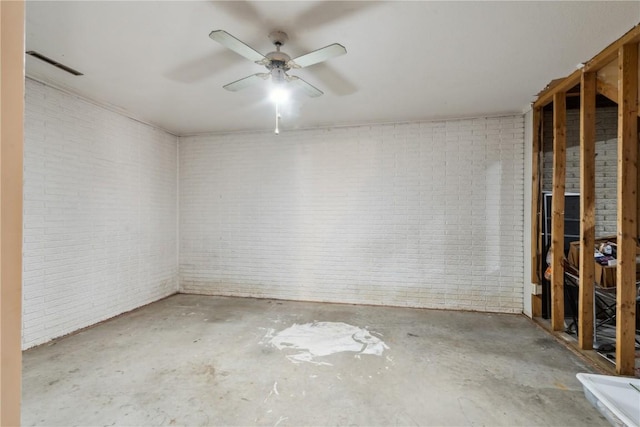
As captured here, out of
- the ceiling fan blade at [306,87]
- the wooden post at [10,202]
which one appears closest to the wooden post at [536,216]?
the ceiling fan blade at [306,87]

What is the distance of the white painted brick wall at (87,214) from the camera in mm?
3076

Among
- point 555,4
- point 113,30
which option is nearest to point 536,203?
point 555,4

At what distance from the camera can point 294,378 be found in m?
2.52

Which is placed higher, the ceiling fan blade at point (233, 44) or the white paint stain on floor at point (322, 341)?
the ceiling fan blade at point (233, 44)

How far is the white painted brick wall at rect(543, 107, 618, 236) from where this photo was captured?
396 cm

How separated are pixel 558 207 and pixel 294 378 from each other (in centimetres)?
334

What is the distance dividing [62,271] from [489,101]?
5.40 meters

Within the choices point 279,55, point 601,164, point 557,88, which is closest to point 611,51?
point 557,88

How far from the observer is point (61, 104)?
3.33m

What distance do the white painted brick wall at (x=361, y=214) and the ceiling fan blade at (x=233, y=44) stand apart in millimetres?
2627

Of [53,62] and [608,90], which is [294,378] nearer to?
[53,62]

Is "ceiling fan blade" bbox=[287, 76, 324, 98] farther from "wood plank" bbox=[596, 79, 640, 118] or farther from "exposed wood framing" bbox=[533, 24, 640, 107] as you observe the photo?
"wood plank" bbox=[596, 79, 640, 118]

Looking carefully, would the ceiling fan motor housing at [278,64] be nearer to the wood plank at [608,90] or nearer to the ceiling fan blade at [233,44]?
the ceiling fan blade at [233,44]

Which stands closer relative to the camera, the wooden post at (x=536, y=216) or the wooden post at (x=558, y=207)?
the wooden post at (x=558, y=207)
